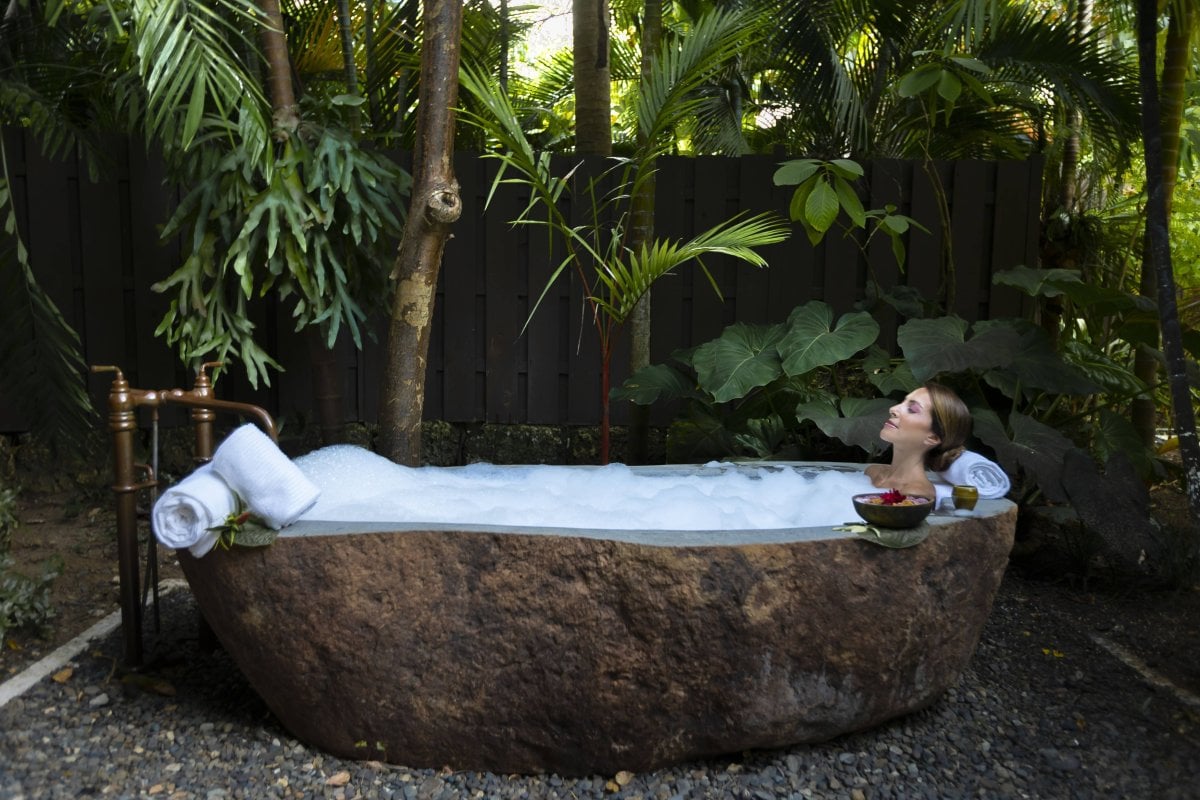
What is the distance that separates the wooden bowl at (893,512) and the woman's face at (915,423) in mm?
365

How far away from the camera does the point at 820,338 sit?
3814mm

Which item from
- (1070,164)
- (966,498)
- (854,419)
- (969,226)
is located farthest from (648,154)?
(1070,164)

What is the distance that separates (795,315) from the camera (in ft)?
13.1

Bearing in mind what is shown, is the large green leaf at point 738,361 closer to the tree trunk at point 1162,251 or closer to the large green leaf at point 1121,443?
the large green leaf at point 1121,443

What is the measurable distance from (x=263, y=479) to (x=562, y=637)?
30.4 inches

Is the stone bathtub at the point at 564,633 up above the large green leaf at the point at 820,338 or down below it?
below

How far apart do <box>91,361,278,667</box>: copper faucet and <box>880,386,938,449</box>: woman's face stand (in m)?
1.68

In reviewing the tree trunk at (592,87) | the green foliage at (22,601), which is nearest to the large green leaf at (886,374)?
the tree trunk at (592,87)

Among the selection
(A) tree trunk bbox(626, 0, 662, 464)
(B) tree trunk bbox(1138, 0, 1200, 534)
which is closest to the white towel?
(B) tree trunk bbox(1138, 0, 1200, 534)

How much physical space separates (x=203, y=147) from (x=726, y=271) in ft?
8.05

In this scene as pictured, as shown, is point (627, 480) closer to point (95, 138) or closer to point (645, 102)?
point (645, 102)

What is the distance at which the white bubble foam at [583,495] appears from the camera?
2480 millimetres

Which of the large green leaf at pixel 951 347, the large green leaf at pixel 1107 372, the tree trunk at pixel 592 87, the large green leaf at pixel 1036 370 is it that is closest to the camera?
the large green leaf at pixel 951 347

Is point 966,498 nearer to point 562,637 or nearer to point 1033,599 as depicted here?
point 562,637
